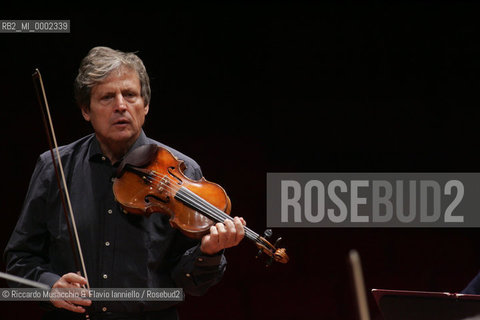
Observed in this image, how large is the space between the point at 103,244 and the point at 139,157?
0.88 feet

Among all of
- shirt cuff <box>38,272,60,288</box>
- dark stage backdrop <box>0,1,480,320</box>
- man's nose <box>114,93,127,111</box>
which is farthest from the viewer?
dark stage backdrop <box>0,1,480,320</box>

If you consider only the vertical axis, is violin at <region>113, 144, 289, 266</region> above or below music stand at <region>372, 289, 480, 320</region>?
above

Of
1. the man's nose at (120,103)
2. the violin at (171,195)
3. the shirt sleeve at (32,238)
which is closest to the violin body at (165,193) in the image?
the violin at (171,195)

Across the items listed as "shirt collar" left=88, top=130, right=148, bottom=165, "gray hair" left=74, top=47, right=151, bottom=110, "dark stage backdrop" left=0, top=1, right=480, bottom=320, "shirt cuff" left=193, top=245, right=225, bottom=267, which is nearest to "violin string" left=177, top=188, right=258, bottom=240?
"shirt cuff" left=193, top=245, right=225, bottom=267

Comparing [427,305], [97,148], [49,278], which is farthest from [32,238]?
[427,305]

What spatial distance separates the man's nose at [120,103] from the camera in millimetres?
1970

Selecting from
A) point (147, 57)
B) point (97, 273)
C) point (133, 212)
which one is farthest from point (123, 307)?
point (147, 57)

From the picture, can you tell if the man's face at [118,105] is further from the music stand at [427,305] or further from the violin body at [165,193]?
the music stand at [427,305]

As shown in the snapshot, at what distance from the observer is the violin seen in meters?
1.88

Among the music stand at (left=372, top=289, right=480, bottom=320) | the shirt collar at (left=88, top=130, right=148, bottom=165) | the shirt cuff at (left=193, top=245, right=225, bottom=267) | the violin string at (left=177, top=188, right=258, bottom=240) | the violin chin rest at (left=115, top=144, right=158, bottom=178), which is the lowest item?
the music stand at (left=372, top=289, right=480, bottom=320)

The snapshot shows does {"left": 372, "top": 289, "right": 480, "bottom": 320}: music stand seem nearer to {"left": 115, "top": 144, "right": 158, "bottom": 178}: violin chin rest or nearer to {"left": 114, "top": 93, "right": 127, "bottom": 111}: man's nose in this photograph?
{"left": 115, "top": 144, "right": 158, "bottom": 178}: violin chin rest

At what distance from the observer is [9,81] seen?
316cm

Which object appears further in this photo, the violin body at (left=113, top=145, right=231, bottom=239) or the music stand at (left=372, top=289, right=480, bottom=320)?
the violin body at (left=113, top=145, right=231, bottom=239)

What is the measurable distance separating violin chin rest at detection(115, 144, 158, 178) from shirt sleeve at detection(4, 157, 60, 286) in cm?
24
